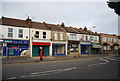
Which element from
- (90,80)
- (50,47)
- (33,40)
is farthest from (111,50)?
(90,80)

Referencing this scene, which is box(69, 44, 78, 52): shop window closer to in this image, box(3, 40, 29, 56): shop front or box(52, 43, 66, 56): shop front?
box(52, 43, 66, 56): shop front

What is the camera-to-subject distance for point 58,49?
30.1 meters

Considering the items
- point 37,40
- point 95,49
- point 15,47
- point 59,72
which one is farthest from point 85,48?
point 59,72

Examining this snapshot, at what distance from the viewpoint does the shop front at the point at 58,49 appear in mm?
28697

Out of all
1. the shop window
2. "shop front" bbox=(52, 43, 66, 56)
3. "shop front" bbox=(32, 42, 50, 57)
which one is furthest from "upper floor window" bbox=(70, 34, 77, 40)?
"shop front" bbox=(32, 42, 50, 57)

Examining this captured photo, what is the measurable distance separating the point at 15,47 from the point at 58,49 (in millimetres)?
10554

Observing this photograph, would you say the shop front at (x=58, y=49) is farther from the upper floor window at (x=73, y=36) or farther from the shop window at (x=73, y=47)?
the upper floor window at (x=73, y=36)

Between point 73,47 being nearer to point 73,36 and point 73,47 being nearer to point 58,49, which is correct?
point 73,36

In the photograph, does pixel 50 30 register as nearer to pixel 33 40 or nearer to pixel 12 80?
pixel 33 40

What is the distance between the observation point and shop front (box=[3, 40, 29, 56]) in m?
22.0

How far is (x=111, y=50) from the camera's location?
44.3m

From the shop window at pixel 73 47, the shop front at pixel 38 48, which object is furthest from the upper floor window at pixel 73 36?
the shop front at pixel 38 48

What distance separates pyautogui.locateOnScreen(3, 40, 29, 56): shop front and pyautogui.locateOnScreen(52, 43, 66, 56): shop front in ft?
21.8

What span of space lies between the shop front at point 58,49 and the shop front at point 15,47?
21.8 feet
